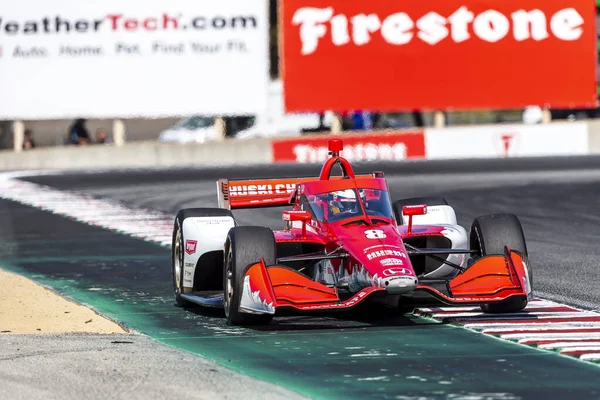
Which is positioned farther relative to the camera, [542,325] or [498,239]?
[498,239]

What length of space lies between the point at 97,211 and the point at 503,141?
1618 cm

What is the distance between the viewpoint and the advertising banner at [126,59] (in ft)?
119

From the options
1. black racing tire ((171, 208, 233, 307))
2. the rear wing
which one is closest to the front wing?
black racing tire ((171, 208, 233, 307))

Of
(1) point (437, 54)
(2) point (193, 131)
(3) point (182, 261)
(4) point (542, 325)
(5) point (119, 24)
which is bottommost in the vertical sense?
(4) point (542, 325)

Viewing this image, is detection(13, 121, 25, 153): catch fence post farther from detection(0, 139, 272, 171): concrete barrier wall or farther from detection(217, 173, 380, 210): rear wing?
detection(217, 173, 380, 210): rear wing

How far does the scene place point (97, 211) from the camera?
22875mm

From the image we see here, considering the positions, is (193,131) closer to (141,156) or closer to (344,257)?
(141,156)

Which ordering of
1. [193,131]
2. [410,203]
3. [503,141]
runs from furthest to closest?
[193,131]
[503,141]
[410,203]

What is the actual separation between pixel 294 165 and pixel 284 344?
23.7 meters

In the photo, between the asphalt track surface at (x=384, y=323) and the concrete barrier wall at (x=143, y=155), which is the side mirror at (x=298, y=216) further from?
the concrete barrier wall at (x=143, y=155)

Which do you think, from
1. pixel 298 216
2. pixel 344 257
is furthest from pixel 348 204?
pixel 344 257

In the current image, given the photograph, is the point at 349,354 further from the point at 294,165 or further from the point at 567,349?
the point at 294,165

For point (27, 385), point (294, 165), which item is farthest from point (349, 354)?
point (294, 165)

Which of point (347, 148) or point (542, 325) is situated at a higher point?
point (347, 148)
